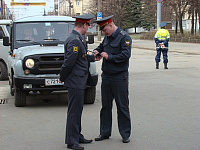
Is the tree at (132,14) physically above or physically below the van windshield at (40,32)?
above

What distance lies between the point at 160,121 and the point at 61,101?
297 centimetres

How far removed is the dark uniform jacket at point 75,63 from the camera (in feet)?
17.3

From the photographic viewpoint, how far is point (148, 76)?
13.7 metres

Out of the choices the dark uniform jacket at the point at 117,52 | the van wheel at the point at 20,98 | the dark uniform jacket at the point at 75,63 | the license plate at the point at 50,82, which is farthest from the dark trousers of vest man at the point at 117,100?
the van wheel at the point at 20,98

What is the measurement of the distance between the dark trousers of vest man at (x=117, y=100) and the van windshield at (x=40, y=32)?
11.7ft

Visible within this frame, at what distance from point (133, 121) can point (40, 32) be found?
3430 millimetres

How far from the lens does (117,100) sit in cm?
577

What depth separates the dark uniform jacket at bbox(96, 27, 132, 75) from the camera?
5562mm

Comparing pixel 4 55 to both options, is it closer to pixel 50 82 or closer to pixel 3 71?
pixel 3 71

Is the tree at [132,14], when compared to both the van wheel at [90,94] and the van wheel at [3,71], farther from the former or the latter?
the van wheel at [90,94]

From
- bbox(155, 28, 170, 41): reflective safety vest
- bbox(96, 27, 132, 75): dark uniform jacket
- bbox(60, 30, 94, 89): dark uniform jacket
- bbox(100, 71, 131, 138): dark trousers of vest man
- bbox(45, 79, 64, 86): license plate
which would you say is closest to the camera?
bbox(60, 30, 94, 89): dark uniform jacket

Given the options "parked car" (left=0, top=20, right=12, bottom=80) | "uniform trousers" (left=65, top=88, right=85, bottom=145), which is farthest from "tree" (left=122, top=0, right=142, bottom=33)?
"uniform trousers" (left=65, top=88, right=85, bottom=145)

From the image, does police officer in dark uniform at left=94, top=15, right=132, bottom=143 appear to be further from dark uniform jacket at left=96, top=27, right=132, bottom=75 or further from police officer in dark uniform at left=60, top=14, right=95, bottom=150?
police officer in dark uniform at left=60, top=14, right=95, bottom=150

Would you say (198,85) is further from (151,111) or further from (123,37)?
(123,37)
